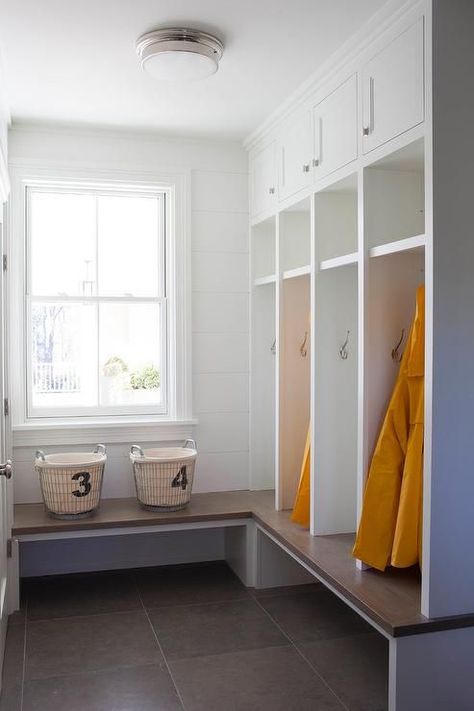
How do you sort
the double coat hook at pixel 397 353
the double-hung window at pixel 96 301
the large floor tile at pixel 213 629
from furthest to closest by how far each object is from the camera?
the double-hung window at pixel 96 301
the large floor tile at pixel 213 629
the double coat hook at pixel 397 353

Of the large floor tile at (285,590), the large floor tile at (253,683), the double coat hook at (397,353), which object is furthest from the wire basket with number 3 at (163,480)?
the double coat hook at (397,353)

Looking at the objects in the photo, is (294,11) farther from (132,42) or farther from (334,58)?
(132,42)

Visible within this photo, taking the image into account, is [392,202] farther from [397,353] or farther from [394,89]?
[397,353]

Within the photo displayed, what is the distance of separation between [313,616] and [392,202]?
2033mm

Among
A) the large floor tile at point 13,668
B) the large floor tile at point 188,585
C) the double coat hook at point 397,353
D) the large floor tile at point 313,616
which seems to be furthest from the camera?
the large floor tile at point 188,585

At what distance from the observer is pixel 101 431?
4250 millimetres

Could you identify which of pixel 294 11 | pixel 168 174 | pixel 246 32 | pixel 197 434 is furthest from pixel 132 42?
pixel 197 434

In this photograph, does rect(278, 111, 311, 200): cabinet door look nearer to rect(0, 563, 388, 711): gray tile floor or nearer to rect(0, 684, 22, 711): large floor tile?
rect(0, 563, 388, 711): gray tile floor

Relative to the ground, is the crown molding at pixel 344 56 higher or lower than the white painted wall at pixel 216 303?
higher

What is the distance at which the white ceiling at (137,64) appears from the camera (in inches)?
107

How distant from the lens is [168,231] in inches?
175

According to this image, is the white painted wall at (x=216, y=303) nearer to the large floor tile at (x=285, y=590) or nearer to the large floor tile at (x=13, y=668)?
the large floor tile at (x=285, y=590)

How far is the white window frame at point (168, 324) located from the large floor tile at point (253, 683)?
1541mm

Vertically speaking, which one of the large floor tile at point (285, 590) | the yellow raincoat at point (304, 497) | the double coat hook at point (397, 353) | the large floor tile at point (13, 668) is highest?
the double coat hook at point (397, 353)
